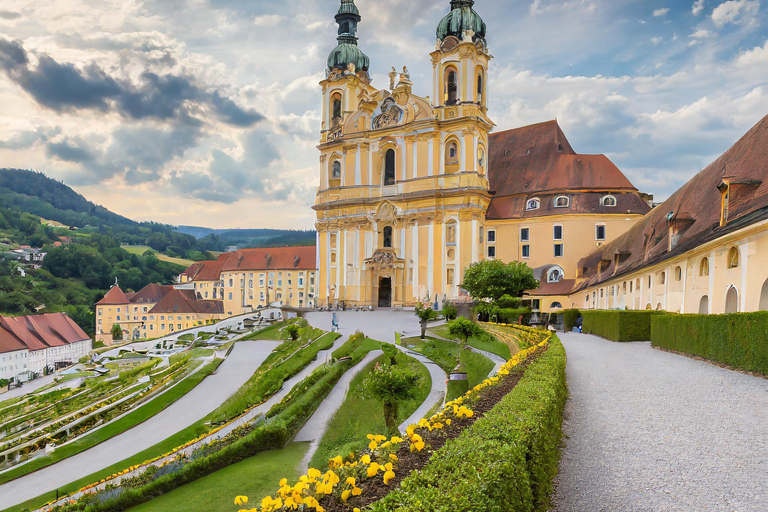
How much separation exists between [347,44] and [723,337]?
51719 mm

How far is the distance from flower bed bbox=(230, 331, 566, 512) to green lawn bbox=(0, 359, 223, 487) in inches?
824

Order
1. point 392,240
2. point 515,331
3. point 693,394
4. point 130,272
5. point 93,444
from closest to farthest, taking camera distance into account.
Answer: point 693,394 < point 93,444 < point 515,331 < point 392,240 < point 130,272

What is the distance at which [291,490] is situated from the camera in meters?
5.39

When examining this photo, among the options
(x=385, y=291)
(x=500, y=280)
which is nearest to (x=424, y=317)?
(x=500, y=280)

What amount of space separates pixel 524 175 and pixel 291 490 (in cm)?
5357

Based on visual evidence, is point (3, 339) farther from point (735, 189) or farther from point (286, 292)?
point (735, 189)

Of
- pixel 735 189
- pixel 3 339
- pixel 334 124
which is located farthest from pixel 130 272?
pixel 735 189

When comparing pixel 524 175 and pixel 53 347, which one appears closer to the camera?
pixel 524 175

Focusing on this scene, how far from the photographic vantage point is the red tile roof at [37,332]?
2660 inches

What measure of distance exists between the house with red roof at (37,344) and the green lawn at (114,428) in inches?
1848

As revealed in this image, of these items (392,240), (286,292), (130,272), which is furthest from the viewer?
(130,272)

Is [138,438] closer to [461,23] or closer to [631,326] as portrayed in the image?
[631,326]

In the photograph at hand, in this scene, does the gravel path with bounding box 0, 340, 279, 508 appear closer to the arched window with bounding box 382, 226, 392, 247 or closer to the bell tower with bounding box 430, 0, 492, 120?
the arched window with bounding box 382, 226, 392, 247

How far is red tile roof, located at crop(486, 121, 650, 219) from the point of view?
5194 cm
